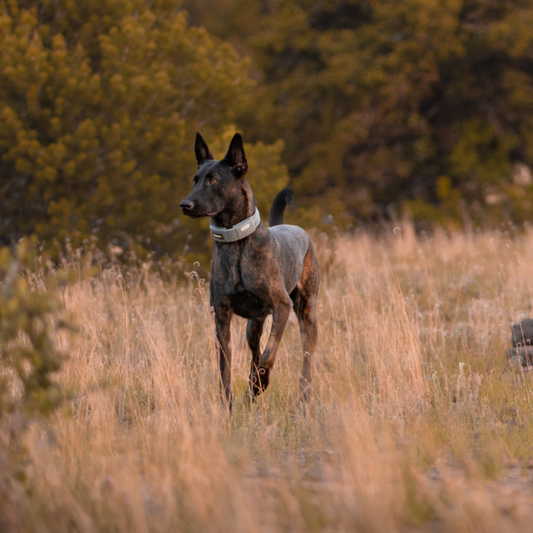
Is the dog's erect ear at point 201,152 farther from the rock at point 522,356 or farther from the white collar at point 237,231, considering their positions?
the rock at point 522,356

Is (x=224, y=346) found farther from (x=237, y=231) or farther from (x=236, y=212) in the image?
(x=236, y=212)

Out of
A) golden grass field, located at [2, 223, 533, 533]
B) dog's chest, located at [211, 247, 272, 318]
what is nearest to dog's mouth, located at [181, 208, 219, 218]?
dog's chest, located at [211, 247, 272, 318]

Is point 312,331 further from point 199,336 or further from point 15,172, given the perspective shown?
point 15,172

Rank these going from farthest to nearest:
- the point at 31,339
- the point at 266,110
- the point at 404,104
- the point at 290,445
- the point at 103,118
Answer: the point at 404,104 < the point at 266,110 < the point at 103,118 < the point at 290,445 < the point at 31,339

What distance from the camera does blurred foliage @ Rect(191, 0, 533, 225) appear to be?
15859 mm

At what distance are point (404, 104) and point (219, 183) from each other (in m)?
14.4

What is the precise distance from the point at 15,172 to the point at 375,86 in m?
9.81

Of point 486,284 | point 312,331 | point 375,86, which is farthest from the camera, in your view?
point 375,86

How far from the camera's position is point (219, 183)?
418 centimetres

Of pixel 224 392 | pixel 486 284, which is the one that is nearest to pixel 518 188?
pixel 486 284

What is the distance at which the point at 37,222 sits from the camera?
966 centimetres

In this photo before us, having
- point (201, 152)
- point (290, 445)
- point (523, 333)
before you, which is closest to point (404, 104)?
point (523, 333)

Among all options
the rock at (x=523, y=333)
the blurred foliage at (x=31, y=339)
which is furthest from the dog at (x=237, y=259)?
the rock at (x=523, y=333)

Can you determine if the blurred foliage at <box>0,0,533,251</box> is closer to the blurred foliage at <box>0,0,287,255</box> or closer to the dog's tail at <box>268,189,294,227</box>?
the blurred foliage at <box>0,0,287,255</box>
